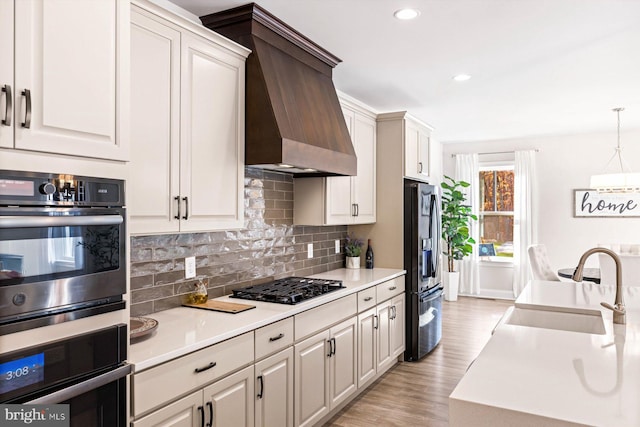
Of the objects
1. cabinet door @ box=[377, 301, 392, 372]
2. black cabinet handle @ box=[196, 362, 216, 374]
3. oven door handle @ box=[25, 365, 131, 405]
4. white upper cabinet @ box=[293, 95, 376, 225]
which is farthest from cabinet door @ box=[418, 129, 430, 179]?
oven door handle @ box=[25, 365, 131, 405]

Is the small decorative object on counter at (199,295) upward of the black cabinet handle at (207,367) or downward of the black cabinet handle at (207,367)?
upward

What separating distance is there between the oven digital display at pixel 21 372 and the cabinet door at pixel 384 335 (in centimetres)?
273

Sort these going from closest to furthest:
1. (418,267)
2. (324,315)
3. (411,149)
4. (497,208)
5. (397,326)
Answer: (324,315)
(397,326)
(418,267)
(411,149)
(497,208)

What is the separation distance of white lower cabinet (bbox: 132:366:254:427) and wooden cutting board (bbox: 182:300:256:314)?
36 centimetres

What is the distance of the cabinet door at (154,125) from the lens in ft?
6.41

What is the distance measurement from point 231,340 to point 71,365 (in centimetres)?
78

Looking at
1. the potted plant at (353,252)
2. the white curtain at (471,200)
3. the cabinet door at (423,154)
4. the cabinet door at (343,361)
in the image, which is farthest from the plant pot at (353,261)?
the white curtain at (471,200)

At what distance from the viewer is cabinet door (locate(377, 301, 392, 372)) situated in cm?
370

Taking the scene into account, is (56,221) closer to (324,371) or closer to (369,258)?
(324,371)

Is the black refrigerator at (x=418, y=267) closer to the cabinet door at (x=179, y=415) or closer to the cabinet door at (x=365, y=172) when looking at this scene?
the cabinet door at (x=365, y=172)

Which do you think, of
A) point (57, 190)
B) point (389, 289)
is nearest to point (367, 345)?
point (389, 289)

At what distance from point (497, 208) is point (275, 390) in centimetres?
592

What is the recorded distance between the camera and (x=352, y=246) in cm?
434

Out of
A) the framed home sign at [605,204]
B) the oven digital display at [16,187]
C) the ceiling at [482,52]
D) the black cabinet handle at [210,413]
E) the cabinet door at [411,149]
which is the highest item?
the ceiling at [482,52]
